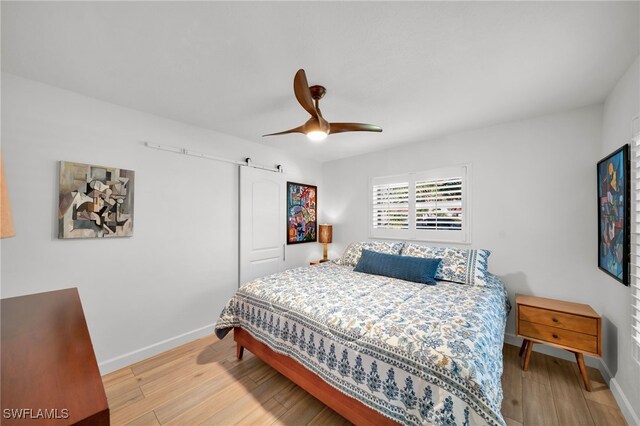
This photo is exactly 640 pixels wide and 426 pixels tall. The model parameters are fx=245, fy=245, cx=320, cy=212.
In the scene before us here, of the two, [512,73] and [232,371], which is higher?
→ [512,73]

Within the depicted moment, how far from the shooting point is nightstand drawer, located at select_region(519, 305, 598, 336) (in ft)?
6.39

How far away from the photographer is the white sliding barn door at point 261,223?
3.25m

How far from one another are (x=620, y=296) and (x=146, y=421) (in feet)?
11.5

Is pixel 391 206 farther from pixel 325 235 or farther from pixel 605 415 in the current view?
pixel 605 415

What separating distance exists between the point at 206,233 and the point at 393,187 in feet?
8.58

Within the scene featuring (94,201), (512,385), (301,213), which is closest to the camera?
(512,385)

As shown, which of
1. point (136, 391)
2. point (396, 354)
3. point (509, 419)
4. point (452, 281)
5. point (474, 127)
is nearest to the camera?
point (396, 354)

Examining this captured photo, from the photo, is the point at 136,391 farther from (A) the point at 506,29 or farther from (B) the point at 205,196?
(A) the point at 506,29

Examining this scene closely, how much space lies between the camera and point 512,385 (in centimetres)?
201

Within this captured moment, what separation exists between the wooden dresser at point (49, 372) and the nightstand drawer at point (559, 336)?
292 cm

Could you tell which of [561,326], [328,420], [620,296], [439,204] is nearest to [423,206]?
[439,204]

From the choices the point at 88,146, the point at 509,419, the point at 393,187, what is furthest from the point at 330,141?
the point at 509,419

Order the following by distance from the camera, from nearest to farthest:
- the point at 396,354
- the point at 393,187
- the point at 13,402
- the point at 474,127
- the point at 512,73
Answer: the point at 13,402 → the point at 396,354 → the point at 512,73 → the point at 474,127 → the point at 393,187

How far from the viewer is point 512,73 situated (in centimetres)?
179
